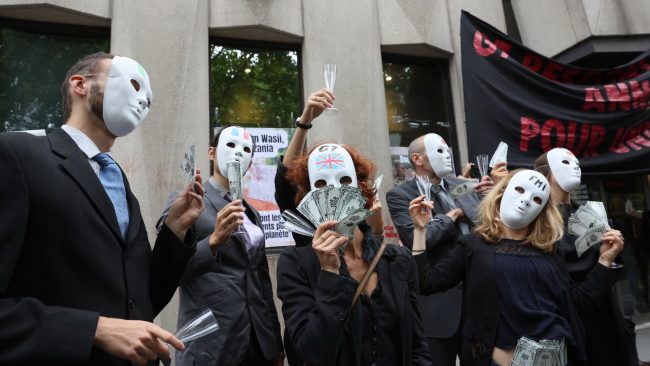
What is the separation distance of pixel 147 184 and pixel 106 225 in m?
4.00

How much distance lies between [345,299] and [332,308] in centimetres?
8

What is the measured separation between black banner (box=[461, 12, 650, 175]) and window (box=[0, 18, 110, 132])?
5222 millimetres

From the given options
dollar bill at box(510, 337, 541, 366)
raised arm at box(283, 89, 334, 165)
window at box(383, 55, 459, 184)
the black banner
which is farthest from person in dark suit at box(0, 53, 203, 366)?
window at box(383, 55, 459, 184)

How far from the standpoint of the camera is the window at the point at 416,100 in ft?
24.8

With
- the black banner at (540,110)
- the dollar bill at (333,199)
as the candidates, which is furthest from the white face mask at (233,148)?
the black banner at (540,110)

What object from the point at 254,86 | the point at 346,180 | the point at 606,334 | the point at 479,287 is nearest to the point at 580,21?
the point at 254,86

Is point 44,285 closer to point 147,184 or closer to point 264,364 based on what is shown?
point 264,364

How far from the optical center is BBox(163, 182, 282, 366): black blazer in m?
3.09

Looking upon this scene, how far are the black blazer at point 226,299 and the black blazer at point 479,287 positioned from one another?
43.9 inches

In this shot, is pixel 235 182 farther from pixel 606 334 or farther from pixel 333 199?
pixel 606 334

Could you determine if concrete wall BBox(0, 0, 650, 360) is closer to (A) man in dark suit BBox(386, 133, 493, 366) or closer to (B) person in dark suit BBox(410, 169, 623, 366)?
(A) man in dark suit BBox(386, 133, 493, 366)

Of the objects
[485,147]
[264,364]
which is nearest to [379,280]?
[264,364]

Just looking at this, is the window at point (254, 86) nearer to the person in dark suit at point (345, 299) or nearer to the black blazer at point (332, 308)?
the person in dark suit at point (345, 299)

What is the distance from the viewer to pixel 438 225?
4.12 meters
